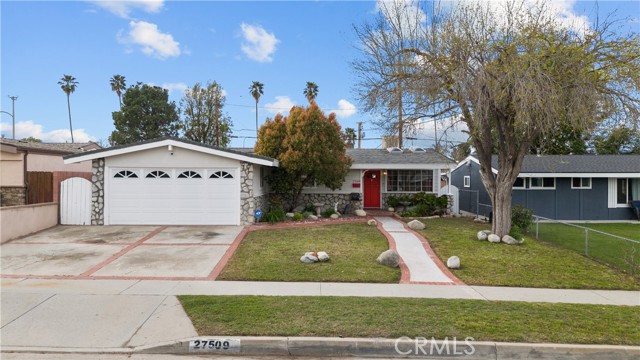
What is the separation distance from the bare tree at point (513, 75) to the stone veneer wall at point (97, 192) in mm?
10569

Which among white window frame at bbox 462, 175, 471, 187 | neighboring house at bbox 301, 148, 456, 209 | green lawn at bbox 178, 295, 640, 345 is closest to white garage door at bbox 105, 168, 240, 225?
neighboring house at bbox 301, 148, 456, 209

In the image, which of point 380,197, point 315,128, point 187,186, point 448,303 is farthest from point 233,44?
point 448,303

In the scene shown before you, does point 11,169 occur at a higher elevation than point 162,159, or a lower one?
lower

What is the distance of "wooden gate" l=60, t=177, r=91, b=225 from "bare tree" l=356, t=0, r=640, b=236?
1127cm

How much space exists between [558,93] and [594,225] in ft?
37.2

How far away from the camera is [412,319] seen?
5.22 m

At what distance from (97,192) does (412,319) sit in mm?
12997

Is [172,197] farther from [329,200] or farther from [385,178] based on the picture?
[385,178]

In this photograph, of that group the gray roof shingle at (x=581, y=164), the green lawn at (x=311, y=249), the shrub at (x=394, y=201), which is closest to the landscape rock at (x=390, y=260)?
the green lawn at (x=311, y=249)

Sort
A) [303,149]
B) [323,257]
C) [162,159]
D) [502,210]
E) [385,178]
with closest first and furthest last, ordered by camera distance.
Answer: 1. [323,257]
2. [502,210]
3. [162,159]
4. [303,149]
5. [385,178]

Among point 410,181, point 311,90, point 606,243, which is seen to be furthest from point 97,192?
point 311,90

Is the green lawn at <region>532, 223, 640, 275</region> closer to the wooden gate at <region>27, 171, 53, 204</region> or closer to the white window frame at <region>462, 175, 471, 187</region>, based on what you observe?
the white window frame at <region>462, 175, 471, 187</region>

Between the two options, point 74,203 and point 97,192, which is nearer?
point 74,203

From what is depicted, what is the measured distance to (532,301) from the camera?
252 inches
